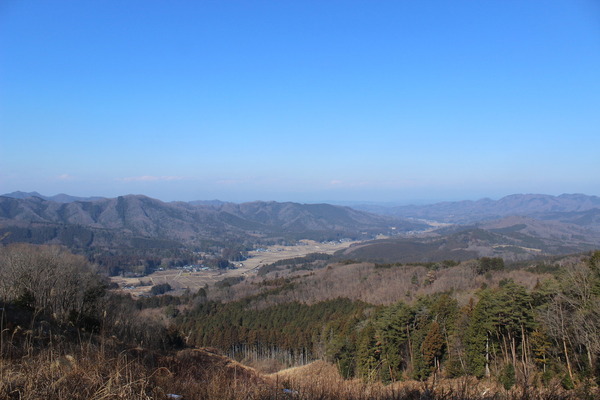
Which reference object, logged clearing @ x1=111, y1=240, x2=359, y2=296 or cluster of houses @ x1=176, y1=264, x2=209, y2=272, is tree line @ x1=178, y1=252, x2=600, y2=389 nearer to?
logged clearing @ x1=111, y1=240, x2=359, y2=296

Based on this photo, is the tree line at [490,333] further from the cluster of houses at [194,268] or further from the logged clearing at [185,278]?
the cluster of houses at [194,268]

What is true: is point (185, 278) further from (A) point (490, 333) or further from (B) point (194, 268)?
(A) point (490, 333)

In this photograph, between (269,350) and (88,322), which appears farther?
(269,350)

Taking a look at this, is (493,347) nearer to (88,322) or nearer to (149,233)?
(88,322)

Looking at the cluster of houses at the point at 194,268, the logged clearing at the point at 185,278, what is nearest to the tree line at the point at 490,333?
the logged clearing at the point at 185,278

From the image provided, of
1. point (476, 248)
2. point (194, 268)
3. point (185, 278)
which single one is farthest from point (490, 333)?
point (476, 248)

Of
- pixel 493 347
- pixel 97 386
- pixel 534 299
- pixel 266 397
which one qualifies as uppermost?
pixel 97 386

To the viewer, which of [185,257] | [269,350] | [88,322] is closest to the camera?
[88,322]

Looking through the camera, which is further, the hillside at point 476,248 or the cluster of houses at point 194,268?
the cluster of houses at point 194,268

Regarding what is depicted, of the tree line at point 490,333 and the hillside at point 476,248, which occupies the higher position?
the tree line at point 490,333

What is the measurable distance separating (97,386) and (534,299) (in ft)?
77.7

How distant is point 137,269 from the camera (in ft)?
318

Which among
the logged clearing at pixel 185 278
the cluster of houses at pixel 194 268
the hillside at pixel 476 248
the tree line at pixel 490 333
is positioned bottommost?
the cluster of houses at pixel 194 268

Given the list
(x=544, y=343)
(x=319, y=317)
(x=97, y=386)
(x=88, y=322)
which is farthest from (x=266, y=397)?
(x=319, y=317)
